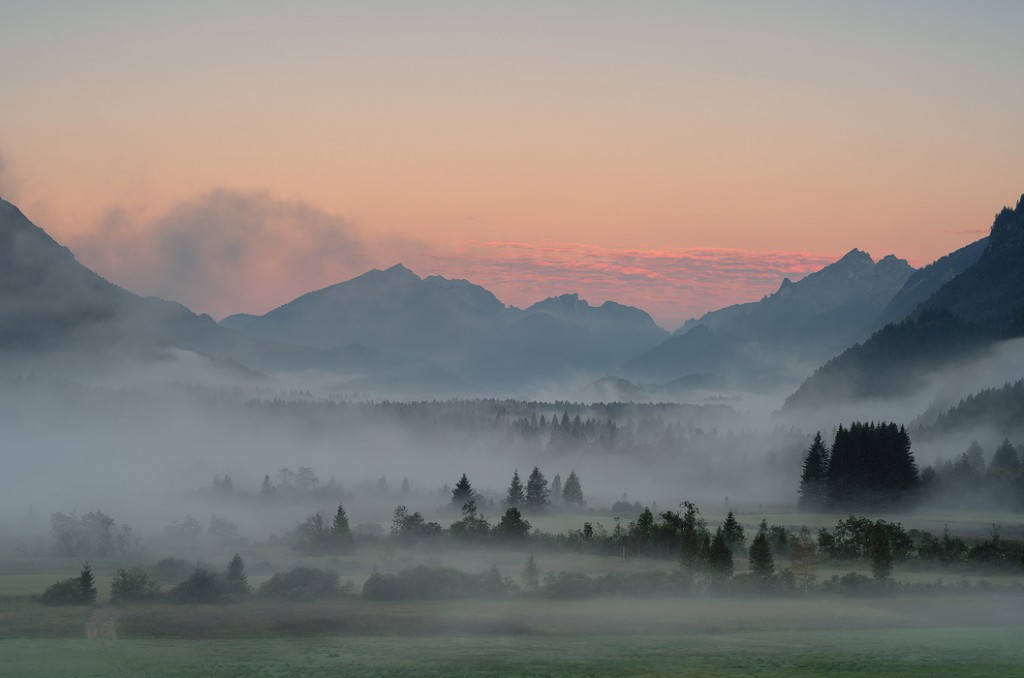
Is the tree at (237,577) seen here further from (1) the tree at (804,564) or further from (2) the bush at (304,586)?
(1) the tree at (804,564)

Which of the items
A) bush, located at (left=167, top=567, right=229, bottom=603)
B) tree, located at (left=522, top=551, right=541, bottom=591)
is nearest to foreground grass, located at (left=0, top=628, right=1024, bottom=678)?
bush, located at (left=167, top=567, right=229, bottom=603)

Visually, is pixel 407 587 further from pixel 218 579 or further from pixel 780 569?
pixel 780 569

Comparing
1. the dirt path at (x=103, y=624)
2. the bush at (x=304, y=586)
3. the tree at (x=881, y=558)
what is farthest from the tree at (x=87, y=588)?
the tree at (x=881, y=558)

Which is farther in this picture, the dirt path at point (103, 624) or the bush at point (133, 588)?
the bush at point (133, 588)

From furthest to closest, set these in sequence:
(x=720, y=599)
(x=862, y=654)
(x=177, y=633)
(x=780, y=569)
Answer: (x=780, y=569), (x=720, y=599), (x=177, y=633), (x=862, y=654)

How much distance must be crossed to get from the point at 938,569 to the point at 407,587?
7886 centimetres

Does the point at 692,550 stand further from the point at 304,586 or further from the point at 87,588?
the point at 87,588

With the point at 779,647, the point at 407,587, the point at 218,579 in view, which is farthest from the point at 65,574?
the point at 779,647

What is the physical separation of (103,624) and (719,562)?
80.4 meters

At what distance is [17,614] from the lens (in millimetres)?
149250

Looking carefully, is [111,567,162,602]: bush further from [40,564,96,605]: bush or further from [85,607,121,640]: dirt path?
[85,607,121,640]: dirt path

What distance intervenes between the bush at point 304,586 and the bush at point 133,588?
1458 centimetres

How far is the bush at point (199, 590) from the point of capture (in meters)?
162

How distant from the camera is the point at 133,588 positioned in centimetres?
16500
